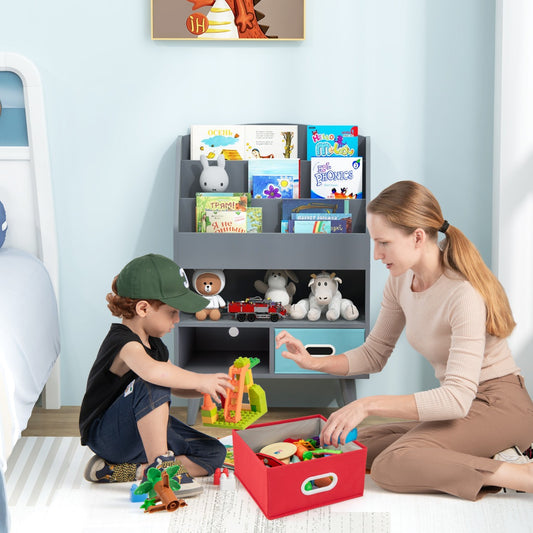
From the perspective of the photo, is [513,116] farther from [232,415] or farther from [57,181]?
[57,181]

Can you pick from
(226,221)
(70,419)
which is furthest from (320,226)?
(70,419)

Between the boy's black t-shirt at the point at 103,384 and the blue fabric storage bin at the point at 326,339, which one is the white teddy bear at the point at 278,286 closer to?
the blue fabric storage bin at the point at 326,339

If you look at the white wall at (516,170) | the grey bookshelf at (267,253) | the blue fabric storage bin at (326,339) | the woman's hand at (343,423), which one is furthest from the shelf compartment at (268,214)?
the woman's hand at (343,423)

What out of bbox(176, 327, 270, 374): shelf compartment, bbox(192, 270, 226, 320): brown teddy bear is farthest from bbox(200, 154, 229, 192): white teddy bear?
bbox(176, 327, 270, 374): shelf compartment

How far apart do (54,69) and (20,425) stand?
1307 mm

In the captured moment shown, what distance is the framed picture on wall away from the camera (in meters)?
2.47

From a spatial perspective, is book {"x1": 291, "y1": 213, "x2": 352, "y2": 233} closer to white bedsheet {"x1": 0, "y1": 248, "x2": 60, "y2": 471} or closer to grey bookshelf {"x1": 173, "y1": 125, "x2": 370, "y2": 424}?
grey bookshelf {"x1": 173, "y1": 125, "x2": 370, "y2": 424}

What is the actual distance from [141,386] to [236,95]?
3.99ft

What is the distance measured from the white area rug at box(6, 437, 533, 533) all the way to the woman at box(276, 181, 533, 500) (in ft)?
0.17

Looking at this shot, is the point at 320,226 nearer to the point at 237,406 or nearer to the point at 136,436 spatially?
the point at 237,406

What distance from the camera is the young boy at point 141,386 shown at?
5.77 feet

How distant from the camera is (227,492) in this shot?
71.9 inches

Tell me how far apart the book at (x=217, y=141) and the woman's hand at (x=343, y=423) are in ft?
3.73

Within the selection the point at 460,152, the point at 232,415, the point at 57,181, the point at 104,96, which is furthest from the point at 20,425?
the point at 460,152
